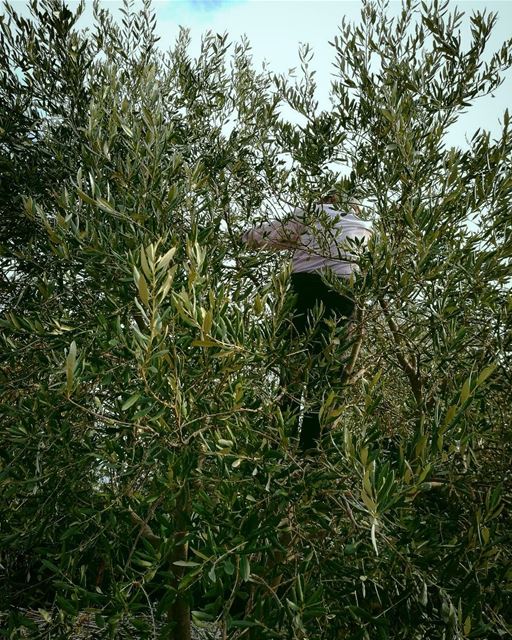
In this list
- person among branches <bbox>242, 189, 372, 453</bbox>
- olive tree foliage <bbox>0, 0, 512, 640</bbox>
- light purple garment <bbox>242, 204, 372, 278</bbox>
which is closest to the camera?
olive tree foliage <bbox>0, 0, 512, 640</bbox>

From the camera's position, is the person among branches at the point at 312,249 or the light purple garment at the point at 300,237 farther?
the light purple garment at the point at 300,237

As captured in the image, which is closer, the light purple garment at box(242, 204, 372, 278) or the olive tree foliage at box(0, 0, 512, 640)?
the olive tree foliage at box(0, 0, 512, 640)

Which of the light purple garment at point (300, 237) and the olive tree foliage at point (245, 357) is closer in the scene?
the olive tree foliage at point (245, 357)

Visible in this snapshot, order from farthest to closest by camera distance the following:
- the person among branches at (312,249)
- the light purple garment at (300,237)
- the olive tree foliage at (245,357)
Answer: the light purple garment at (300,237) → the person among branches at (312,249) → the olive tree foliage at (245,357)

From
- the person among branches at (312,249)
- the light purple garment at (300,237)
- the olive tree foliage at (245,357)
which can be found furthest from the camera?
the light purple garment at (300,237)

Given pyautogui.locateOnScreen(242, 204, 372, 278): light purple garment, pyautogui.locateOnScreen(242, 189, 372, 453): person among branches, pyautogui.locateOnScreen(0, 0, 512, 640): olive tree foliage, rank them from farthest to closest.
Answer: pyautogui.locateOnScreen(242, 204, 372, 278): light purple garment → pyautogui.locateOnScreen(242, 189, 372, 453): person among branches → pyautogui.locateOnScreen(0, 0, 512, 640): olive tree foliage

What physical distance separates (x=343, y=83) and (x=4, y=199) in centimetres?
198

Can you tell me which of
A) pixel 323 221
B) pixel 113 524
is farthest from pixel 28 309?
pixel 323 221

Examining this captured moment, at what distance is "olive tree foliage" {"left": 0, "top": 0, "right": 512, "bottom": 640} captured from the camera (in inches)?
78.0

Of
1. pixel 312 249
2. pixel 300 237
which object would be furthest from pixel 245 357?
pixel 300 237

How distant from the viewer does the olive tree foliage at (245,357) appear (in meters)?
1.98

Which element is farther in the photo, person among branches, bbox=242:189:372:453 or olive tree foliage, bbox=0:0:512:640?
person among branches, bbox=242:189:372:453

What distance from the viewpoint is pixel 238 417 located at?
236 centimetres

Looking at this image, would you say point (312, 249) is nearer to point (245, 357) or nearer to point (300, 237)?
point (300, 237)
